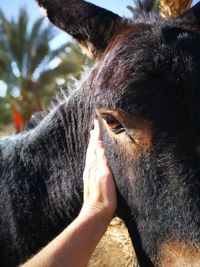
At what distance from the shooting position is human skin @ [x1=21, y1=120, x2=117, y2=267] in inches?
92.1

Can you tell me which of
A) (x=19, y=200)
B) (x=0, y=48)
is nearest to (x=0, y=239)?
(x=19, y=200)

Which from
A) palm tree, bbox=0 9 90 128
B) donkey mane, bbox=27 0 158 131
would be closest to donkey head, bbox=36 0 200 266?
donkey mane, bbox=27 0 158 131

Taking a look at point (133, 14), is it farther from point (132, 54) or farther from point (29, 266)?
point (29, 266)

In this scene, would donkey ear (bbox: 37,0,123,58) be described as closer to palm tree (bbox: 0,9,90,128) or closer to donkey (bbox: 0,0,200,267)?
donkey (bbox: 0,0,200,267)

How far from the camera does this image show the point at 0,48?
22703 millimetres

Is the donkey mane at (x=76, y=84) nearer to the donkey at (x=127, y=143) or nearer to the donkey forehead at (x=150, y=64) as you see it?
the donkey at (x=127, y=143)

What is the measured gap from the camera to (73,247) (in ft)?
7.74

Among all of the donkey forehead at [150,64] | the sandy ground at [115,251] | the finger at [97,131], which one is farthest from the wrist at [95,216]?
the sandy ground at [115,251]

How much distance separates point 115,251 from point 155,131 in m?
4.21

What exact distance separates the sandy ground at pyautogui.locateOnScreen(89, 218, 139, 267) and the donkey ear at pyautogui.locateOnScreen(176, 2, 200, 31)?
3612 millimetres

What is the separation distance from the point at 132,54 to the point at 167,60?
268 mm

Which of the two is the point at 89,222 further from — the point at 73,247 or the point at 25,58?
the point at 25,58

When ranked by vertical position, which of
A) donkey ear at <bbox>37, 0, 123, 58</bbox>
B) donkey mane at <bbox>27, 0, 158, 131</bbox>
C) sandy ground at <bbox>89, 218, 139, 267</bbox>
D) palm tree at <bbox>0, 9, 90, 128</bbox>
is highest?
donkey ear at <bbox>37, 0, 123, 58</bbox>

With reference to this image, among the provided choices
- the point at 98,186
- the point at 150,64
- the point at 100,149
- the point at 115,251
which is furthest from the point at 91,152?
the point at 115,251
